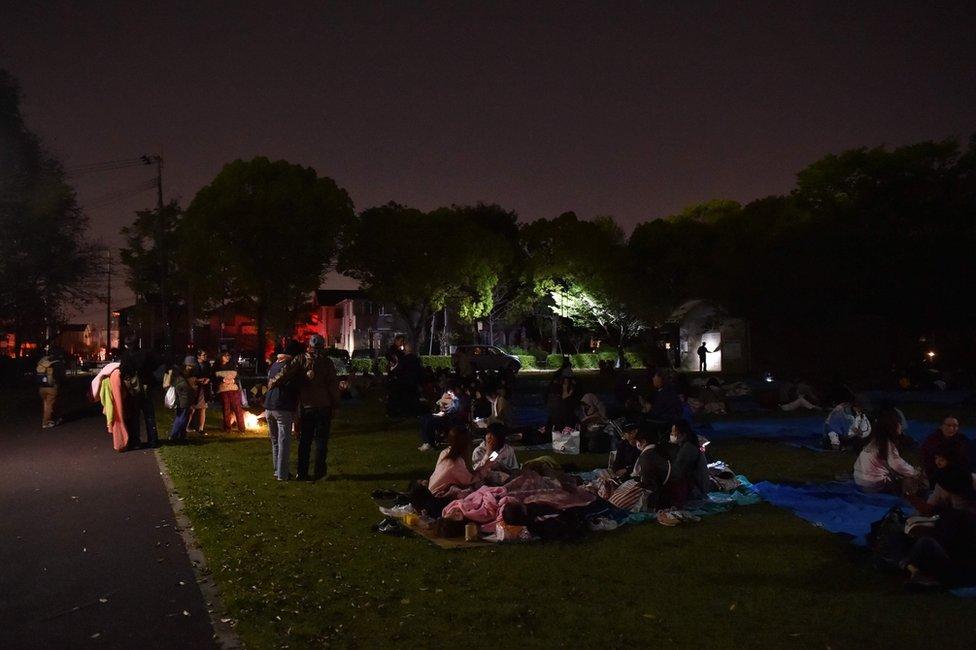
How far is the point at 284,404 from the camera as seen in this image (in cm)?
1216

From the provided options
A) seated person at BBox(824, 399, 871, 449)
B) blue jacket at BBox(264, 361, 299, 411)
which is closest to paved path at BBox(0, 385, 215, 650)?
blue jacket at BBox(264, 361, 299, 411)

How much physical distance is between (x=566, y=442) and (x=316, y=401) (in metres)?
5.40

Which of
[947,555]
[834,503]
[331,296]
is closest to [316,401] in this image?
[834,503]

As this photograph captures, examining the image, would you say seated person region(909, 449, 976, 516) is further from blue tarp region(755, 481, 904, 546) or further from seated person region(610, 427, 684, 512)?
seated person region(610, 427, 684, 512)

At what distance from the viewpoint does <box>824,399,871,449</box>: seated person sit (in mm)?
15023

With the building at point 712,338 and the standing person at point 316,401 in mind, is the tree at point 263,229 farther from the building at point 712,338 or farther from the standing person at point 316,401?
the standing person at point 316,401

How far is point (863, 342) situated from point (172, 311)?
202ft

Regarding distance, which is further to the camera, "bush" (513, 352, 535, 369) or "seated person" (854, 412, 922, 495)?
"bush" (513, 352, 535, 369)

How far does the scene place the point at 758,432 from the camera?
1838cm

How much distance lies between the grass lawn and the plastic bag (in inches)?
215

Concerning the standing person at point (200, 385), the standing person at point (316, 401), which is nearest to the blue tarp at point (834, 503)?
the standing person at point (316, 401)

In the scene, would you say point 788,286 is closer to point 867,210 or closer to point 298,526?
point 867,210

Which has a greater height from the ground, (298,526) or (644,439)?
(644,439)

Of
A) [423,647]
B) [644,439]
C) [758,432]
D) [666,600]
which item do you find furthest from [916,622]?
[758,432]
